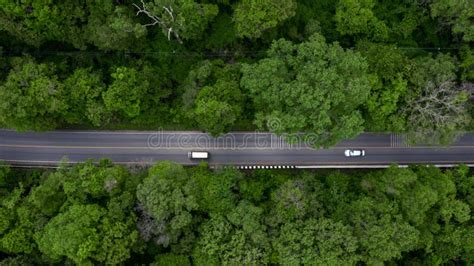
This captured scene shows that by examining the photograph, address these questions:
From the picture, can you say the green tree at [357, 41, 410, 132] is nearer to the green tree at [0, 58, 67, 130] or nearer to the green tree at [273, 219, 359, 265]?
the green tree at [273, 219, 359, 265]

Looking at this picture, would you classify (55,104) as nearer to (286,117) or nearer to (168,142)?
(168,142)

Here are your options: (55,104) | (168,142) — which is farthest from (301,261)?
(55,104)

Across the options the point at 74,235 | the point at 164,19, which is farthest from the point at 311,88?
the point at 74,235

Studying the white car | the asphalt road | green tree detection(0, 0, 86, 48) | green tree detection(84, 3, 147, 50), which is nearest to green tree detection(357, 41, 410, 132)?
the white car

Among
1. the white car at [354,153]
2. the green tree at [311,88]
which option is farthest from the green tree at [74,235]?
the white car at [354,153]

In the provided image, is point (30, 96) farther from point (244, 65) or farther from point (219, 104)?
point (244, 65)
